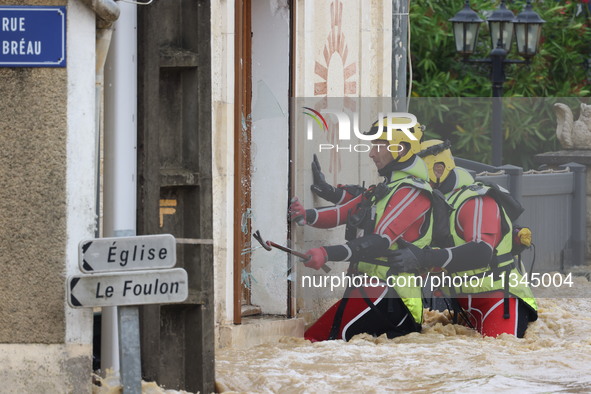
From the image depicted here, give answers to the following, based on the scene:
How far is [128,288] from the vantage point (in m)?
6.88

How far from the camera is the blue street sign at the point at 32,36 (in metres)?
7.09

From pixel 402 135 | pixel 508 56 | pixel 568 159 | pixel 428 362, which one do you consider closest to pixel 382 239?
pixel 402 135

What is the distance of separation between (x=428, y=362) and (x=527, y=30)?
10.2 m

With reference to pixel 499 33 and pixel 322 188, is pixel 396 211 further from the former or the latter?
pixel 499 33

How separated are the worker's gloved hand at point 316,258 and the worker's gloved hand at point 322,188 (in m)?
0.49

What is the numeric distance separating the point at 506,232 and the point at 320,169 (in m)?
1.55

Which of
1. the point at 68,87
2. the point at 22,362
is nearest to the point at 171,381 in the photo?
the point at 22,362

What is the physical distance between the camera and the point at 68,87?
7.14 m

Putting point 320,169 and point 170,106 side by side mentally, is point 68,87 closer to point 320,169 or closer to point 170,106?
point 170,106

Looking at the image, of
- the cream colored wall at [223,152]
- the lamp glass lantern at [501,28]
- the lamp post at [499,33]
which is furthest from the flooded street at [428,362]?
the lamp glass lantern at [501,28]

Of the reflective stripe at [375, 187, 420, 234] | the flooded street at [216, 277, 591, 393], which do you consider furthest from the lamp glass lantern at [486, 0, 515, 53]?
the reflective stripe at [375, 187, 420, 234]

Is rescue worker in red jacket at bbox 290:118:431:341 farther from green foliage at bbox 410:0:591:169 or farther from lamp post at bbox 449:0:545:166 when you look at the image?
green foliage at bbox 410:0:591:169

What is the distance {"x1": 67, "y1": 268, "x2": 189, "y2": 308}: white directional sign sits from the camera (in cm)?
688

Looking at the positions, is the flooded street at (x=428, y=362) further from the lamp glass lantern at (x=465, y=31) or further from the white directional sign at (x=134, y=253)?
the lamp glass lantern at (x=465, y=31)
